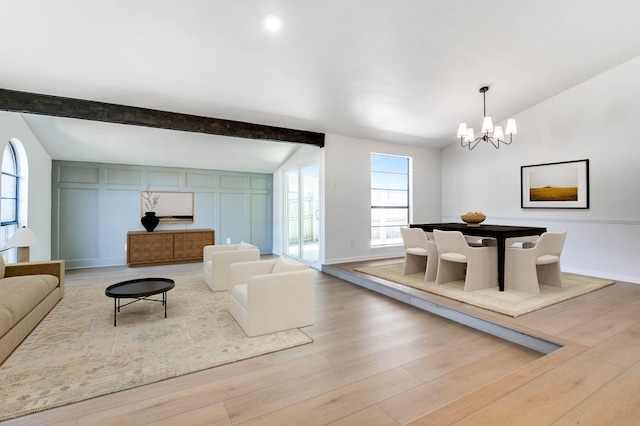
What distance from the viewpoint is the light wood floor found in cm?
160

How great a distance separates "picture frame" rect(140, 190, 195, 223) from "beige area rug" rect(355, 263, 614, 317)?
4.44 m

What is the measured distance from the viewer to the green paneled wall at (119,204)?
5.84m

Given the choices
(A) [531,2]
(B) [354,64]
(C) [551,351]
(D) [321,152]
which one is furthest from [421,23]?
(C) [551,351]

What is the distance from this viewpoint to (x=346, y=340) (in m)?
2.67

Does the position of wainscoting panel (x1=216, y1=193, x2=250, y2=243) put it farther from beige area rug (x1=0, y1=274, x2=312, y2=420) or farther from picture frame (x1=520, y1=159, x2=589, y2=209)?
picture frame (x1=520, y1=159, x2=589, y2=209)

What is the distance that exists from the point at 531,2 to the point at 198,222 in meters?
6.72

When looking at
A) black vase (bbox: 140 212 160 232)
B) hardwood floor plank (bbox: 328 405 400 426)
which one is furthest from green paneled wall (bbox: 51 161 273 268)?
hardwood floor plank (bbox: 328 405 400 426)

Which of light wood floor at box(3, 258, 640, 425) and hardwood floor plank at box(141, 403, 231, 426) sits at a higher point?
light wood floor at box(3, 258, 640, 425)

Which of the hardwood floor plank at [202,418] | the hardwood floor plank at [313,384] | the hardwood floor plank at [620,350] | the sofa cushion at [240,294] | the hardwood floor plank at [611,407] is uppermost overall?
the sofa cushion at [240,294]

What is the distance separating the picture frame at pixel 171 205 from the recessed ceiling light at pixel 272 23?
4814mm

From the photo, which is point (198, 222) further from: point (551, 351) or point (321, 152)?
point (551, 351)

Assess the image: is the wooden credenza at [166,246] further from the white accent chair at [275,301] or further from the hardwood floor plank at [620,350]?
the hardwood floor plank at [620,350]

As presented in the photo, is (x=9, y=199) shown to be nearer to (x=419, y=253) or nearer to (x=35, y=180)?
(x=35, y=180)

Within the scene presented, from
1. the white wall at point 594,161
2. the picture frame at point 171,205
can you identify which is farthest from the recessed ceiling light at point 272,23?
the picture frame at point 171,205
